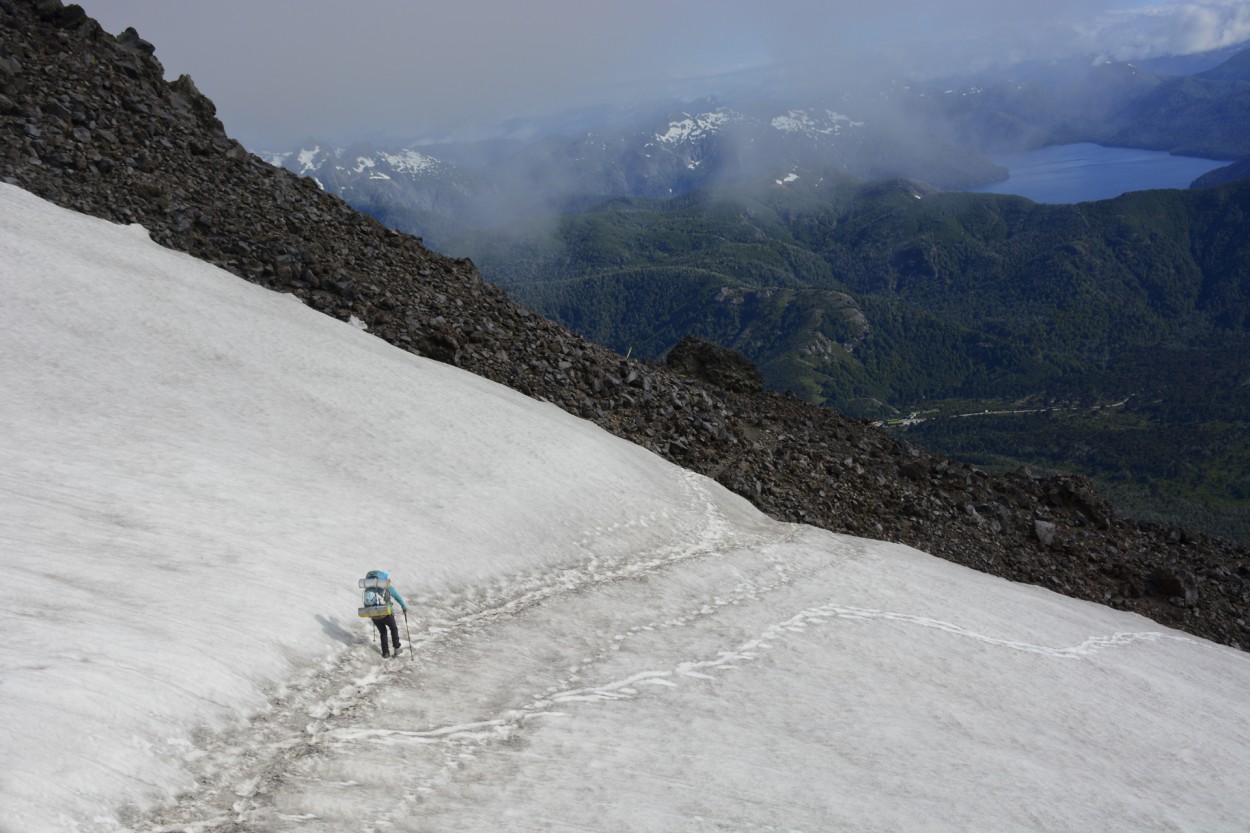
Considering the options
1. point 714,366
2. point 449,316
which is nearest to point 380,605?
point 449,316

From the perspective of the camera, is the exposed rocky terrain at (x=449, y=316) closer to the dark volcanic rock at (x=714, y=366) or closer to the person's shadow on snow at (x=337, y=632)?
the dark volcanic rock at (x=714, y=366)

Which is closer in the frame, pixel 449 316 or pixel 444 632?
pixel 444 632

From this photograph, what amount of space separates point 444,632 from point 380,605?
3.43 m

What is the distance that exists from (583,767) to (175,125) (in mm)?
47990

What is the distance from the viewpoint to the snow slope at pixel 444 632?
14938mm

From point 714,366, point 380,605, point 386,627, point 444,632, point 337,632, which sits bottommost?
point 444,632

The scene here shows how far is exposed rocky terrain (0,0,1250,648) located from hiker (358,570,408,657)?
1020 inches

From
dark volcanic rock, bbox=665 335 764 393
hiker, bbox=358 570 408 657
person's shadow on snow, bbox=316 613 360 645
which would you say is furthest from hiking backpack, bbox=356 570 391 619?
dark volcanic rock, bbox=665 335 764 393

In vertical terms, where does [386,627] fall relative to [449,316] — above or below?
below

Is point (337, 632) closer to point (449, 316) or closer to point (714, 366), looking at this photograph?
point (449, 316)

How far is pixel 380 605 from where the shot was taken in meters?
19.2

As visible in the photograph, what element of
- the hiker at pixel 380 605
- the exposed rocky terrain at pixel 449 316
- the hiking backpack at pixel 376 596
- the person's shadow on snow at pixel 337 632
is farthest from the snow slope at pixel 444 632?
the exposed rocky terrain at pixel 449 316

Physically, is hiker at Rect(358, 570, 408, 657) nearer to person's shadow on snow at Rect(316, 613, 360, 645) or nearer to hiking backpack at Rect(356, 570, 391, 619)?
hiking backpack at Rect(356, 570, 391, 619)

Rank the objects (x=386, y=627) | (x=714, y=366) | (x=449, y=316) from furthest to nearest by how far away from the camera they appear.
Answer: (x=714, y=366) → (x=449, y=316) → (x=386, y=627)
